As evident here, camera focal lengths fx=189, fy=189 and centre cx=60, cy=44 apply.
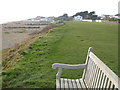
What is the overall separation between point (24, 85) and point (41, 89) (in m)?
0.49

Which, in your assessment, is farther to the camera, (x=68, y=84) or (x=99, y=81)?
(x=68, y=84)

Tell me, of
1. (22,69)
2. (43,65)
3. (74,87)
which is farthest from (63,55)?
(74,87)

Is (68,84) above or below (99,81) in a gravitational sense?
below

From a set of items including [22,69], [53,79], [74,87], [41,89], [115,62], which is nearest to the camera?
[74,87]

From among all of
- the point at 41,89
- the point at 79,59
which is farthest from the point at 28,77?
the point at 79,59

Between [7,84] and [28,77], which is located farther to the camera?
[28,77]

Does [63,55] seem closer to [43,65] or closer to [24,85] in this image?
[43,65]

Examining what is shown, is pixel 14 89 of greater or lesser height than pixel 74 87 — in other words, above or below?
below

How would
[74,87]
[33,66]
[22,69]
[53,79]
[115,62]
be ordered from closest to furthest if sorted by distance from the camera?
[74,87] < [53,79] < [22,69] < [33,66] < [115,62]

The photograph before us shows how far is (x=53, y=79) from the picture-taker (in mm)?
5016

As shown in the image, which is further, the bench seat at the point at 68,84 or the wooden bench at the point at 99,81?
the bench seat at the point at 68,84

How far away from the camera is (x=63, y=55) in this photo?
8219mm

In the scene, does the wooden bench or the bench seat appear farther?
the bench seat

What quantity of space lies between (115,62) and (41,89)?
12.6ft
